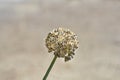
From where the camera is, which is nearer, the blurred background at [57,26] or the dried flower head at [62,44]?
the dried flower head at [62,44]

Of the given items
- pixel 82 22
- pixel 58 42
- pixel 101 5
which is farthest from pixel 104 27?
pixel 58 42

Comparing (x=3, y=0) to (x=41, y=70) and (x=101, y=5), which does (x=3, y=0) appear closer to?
(x=101, y=5)

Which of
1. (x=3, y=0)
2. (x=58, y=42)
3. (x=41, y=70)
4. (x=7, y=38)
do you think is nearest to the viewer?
(x=58, y=42)

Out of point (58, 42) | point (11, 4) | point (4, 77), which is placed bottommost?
point (4, 77)

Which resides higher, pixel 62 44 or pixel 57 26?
pixel 62 44

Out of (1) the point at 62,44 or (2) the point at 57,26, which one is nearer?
(1) the point at 62,44
